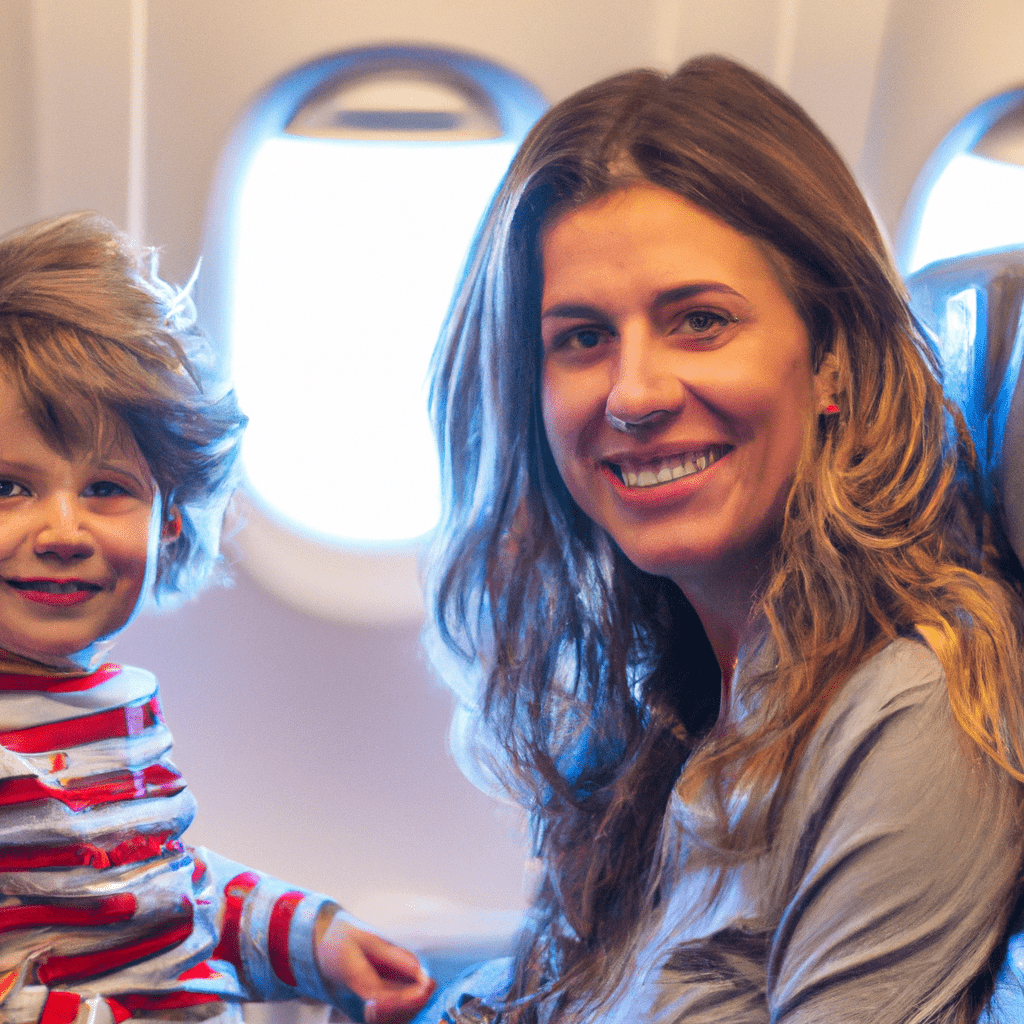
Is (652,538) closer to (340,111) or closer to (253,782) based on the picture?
(340,111)

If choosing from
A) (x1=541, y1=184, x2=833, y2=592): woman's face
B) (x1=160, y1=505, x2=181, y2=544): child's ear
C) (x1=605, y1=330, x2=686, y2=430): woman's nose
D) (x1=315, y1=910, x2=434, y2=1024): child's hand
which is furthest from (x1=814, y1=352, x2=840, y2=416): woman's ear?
(x1=315, y1=910, x2=434, y2=1024): child's hand

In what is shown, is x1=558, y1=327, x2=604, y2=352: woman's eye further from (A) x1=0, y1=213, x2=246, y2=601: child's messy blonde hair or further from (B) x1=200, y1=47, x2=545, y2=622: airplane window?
(B) x1=200, y1=47, x2=545, y2=622: airplane window

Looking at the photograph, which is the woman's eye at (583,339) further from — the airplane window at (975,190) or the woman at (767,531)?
the airplane window at (975,190)

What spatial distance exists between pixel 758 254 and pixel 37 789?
2.37ft

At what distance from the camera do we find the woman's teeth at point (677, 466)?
87 cm

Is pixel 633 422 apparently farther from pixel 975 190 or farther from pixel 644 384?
pixel 975 190

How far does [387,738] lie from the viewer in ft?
5.22

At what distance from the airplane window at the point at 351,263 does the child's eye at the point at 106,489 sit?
51 centimetres

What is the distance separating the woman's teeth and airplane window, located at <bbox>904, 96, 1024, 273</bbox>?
581 mm

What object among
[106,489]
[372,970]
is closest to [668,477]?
[106,489]

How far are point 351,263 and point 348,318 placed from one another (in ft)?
0.25

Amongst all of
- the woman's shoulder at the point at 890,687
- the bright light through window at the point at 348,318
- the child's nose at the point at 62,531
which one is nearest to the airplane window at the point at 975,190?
the bright light through window at the point at 348,318

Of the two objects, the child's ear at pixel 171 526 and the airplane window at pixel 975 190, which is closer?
the child's ear at pixel 171 526

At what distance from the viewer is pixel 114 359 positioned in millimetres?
975
